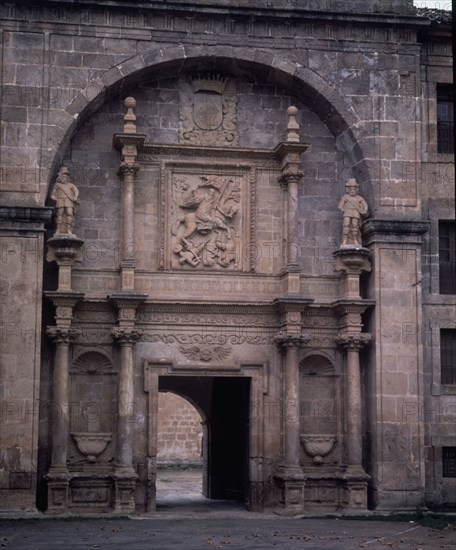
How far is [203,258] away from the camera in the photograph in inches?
874

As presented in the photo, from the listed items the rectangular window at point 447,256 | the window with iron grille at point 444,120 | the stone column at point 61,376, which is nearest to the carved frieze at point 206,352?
the stone column at point 61,376

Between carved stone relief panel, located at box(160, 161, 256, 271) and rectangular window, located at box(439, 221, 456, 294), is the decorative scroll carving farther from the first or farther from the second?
rectangular window, located at box(439, 221, 456, 294)

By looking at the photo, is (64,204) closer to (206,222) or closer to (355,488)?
(206,222)

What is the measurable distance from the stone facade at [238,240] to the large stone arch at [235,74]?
0.05 metres

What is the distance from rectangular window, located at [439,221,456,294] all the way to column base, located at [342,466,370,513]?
4158 mm

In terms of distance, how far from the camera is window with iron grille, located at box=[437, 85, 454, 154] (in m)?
23.2

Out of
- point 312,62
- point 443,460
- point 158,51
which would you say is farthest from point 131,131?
point 443,460

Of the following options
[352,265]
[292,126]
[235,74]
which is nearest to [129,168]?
[235,74]

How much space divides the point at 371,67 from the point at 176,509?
969 cm

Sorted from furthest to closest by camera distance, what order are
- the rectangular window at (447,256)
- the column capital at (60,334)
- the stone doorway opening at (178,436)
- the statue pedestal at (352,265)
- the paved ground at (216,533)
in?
the stone doorway opening at (178,436) → the rectangular window at (447,256) → the statue pedestal at (352,265) → the column capital at (60,334) → the paved ground at (216,533)

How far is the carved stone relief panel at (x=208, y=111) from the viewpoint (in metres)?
22.5

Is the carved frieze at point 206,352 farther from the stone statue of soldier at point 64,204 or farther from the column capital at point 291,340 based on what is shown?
the stone statue of soldier at point 64,204

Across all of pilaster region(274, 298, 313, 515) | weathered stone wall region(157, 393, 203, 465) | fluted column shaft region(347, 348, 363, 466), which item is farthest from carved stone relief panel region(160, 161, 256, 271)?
weathered stone wall region(157, 393, 203, 465)

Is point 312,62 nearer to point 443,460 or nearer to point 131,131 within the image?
point 131,131
